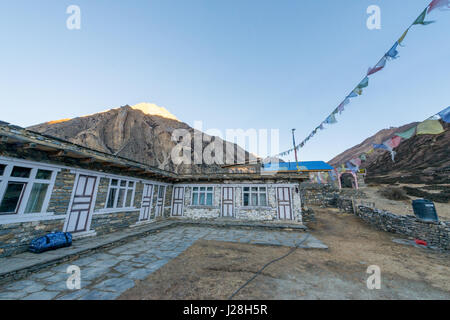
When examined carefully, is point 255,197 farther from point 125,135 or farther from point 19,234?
point 125,135

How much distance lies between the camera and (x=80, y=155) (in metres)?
6.02

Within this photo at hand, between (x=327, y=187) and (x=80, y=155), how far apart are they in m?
21.8

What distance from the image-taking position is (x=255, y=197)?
37.5 feet

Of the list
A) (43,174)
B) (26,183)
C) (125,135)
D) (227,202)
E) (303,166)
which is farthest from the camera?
(125,135)

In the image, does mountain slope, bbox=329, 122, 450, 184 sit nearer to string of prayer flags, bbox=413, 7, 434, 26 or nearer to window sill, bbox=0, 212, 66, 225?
string of prayer flags, bbox=413, 7, 434, 26

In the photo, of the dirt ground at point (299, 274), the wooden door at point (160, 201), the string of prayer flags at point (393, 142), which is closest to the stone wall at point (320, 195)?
the string of prayer flags at point (393, 142)

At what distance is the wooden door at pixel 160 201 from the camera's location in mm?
10930

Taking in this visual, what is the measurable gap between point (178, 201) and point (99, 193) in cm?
591

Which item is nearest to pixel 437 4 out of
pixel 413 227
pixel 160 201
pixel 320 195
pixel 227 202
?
pixel 413 227

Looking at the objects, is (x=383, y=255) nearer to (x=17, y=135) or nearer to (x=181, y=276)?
(x=181, y=276)

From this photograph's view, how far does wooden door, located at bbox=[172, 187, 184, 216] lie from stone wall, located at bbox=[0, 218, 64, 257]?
287 inches

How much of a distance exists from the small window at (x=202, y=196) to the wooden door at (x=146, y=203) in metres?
3.18

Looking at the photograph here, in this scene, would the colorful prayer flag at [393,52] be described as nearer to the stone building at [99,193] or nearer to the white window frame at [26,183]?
the stone building at [99,193]
